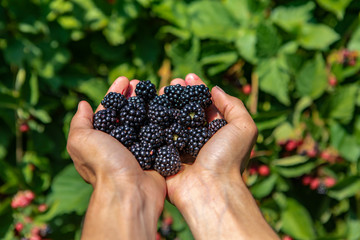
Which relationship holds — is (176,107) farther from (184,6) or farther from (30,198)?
(30,198)

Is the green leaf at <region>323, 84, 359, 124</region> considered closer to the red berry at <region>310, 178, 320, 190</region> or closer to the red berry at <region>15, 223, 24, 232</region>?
the red berry at <region>310, 178, 320, 190</region>

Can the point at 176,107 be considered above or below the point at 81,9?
below

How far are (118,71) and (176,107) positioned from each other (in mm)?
693

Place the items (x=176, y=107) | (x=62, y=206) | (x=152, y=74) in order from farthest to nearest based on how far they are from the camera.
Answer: (x=152, y=74) → (x=62, y=206) → (x=176, y=107)

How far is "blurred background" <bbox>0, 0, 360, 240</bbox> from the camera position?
8.20ft

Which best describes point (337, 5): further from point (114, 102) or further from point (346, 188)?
point (114, 102)

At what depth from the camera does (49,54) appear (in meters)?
2.62

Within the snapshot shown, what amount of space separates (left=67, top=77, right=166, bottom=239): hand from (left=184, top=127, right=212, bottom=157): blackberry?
238 millimetres

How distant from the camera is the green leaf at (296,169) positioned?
8.33 feet

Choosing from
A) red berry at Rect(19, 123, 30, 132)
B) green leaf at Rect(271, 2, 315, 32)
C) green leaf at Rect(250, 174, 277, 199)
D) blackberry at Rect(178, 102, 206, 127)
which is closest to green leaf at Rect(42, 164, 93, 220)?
red berry at Rect(19, 123, 30, 132)

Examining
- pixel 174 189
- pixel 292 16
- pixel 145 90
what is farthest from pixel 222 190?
pixel 292 16

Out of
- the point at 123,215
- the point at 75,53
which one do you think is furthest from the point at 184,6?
the point at 123,215

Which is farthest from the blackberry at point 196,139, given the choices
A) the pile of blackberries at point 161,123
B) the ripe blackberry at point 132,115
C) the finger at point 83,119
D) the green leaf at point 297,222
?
the green leaf at point 297,222

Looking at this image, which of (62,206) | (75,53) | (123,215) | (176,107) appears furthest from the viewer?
(75,53)
